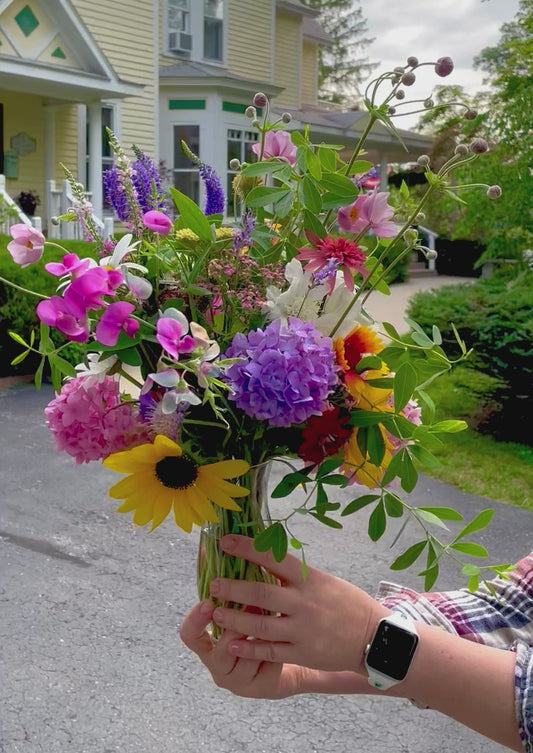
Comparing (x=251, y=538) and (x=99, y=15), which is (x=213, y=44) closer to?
(x=99, y=15)

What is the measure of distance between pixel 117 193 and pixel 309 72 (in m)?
23.2

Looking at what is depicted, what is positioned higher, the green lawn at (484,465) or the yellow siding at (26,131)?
the yellow siding at (26,131)

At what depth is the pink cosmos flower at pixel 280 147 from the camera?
4.33 ft

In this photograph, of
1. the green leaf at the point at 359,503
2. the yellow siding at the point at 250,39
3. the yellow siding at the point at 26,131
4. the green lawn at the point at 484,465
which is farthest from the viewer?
the yellow siding at the point at 250,39

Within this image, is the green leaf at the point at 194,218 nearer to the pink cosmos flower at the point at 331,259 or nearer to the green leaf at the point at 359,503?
the pink cosmos flower at the point at 331,259

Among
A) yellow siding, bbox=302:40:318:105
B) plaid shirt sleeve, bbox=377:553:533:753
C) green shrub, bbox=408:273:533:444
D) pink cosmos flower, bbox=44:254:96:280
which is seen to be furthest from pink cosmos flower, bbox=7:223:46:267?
yellow siding, bbox=302:40:318:105

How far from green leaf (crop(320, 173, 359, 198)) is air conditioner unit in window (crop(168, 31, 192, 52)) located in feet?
58.1

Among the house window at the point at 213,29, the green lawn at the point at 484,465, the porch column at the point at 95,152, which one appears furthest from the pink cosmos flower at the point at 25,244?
the house window at the point at 213,29

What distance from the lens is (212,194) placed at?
1321mm

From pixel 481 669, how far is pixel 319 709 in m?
2.10

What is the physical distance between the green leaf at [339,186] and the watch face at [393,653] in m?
0.64

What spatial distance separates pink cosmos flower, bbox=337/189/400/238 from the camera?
4.00ft

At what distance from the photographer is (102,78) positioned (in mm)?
13789

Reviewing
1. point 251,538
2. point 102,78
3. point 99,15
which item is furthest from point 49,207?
point 251,538
